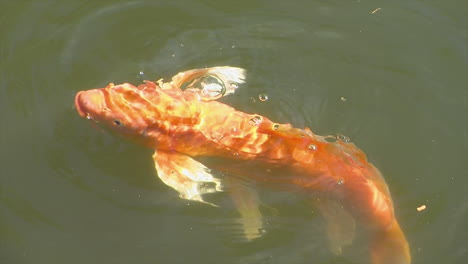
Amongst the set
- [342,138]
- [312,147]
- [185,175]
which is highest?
[312,147]

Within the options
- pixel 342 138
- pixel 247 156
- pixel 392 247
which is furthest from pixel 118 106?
pixel 392 247

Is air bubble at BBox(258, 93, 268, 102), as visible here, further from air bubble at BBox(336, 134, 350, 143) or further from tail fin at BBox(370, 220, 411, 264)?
tail fin at BBox(370, 220, 411, 264)

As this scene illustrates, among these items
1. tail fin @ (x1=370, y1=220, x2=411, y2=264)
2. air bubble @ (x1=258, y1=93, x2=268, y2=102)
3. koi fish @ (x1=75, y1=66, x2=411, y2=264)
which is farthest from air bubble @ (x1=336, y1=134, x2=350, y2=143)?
tail fin @ (x1=370, y1=220, x2=411, y2=264)

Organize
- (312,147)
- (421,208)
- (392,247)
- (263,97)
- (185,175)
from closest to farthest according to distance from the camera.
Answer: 1. (312,147)
2. (392,247)
3. (185,175)
4. (421,208)
5. (263,97)

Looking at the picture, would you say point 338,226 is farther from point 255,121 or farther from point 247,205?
point 255,121

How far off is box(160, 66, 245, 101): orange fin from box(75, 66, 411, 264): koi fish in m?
0.15

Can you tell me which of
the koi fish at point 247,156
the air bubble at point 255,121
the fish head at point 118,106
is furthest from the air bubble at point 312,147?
the fish head at point 118,106

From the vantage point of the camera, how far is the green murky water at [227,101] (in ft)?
16.3

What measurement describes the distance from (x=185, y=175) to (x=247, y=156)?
0.57m

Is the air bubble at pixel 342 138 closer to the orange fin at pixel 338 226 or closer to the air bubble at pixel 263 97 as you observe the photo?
the orange fin at pixel 338 226

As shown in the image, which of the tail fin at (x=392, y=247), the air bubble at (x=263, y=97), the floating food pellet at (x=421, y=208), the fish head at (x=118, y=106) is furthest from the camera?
the air bubble at (x=263, y=97)

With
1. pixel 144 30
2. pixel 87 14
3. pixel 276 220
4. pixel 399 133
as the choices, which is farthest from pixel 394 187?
pixel 87 14

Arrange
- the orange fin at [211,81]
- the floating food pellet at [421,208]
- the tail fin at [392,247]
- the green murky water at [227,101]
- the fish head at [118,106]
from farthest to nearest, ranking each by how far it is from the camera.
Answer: the orange fin at [211,81], the floating food pellet at [421,208], the green murky water at [227,101], the tail fin at [392,247], the fish head at [118,106]

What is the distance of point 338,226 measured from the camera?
5004 millimetres
